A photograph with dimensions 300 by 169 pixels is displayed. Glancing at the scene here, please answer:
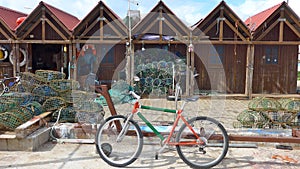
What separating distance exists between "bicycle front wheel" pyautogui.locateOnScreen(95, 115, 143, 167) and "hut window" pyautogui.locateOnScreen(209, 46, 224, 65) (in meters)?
8.24

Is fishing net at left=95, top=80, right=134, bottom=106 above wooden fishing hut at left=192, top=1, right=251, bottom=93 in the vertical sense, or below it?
below

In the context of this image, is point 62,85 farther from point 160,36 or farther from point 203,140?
point 160,36

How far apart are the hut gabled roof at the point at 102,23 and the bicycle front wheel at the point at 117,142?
263 inches

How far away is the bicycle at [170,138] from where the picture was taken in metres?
3.72

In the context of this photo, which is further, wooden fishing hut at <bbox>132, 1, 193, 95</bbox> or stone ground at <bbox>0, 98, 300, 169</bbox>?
wooden fishing hut at <bbox>132, 1, 193, 95</bbox>

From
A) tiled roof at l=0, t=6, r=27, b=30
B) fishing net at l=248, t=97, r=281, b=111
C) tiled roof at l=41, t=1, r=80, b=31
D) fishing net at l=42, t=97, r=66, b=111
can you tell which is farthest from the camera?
tiled roof at l=0, t=6, r=27, b=30

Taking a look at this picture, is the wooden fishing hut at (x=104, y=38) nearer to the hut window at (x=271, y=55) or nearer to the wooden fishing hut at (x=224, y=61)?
the wooden fishing hut at (x=224, y=61)

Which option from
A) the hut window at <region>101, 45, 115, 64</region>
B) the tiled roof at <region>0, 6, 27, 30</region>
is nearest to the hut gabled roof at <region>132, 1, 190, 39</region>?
the hut window at <region>101, 45, 115, 64</region>

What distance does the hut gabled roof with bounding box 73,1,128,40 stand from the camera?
34.1ft

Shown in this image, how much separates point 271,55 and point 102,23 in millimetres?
7373

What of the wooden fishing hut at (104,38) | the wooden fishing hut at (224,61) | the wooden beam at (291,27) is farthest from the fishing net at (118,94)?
the wooden beam at (291,27)

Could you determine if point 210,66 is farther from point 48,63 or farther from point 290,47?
point 48,63

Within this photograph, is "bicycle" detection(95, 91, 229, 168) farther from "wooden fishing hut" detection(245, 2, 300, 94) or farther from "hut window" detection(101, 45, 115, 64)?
"wooden fishing hut" detection(245, 2, 300, 94)

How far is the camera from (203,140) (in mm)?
3820
